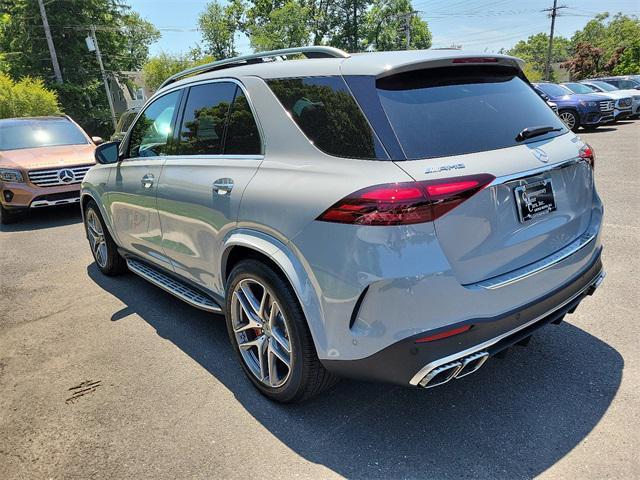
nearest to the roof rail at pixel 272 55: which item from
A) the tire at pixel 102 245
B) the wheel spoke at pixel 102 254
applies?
the tire at pixel 102 245

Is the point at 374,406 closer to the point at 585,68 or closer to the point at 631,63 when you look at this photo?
the point at 631,63

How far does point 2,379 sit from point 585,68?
6280 cm

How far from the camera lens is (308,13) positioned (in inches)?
1903

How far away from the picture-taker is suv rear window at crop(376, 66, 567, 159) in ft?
7.09

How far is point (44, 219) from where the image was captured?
8.62 metres

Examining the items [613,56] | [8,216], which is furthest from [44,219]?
[613,56]

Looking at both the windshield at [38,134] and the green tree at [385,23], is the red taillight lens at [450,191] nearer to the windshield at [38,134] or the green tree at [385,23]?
the windshield at [38,134]

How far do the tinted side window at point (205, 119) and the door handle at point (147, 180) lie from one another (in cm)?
38

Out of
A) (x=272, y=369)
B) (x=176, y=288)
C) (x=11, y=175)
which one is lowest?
(x=272, y=369)

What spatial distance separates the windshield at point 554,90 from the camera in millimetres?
16359

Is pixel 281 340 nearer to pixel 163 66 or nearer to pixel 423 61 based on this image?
pixel 423 61

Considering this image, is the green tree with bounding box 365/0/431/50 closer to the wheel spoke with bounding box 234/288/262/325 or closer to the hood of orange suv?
the hood of orange suv

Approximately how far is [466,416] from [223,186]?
1869mm

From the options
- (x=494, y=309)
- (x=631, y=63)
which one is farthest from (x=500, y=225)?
(x=631, y=63)
